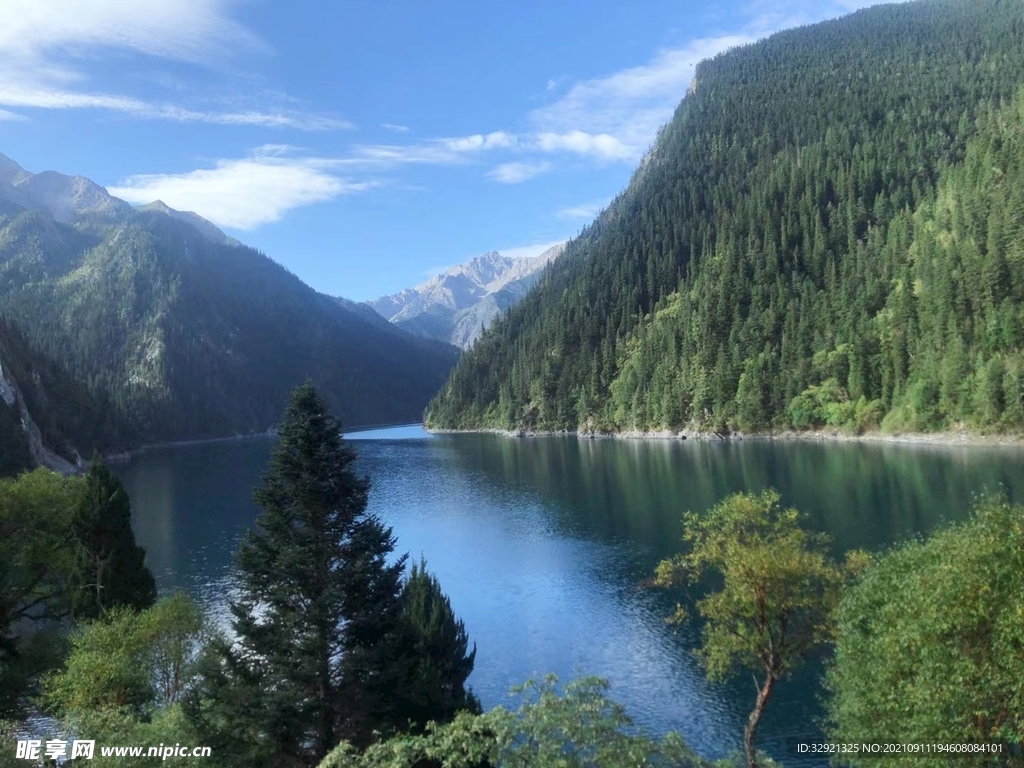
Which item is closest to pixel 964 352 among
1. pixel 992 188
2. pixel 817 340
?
pixel 817 340

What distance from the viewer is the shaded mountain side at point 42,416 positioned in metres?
113

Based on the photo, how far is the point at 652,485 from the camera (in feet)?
327

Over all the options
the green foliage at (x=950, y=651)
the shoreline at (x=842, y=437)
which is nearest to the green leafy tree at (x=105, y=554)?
the green foliage at (x=950, y=651)

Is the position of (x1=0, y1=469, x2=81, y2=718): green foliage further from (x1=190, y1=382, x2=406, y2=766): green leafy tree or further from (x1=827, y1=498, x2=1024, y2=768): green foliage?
(x1=827, y1=498, x2=1024, y2=768): green foliage

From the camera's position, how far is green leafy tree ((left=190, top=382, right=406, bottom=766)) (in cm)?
2320

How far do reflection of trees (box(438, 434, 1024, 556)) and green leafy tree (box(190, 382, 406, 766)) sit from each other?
2772cm

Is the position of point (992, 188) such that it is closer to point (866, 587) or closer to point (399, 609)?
point (866, 587)

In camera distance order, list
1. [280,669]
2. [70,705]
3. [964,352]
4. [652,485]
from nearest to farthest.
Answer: [280,669], [70,705], [652,485], [964,352]

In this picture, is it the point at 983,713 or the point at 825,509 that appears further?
the point at 825,509

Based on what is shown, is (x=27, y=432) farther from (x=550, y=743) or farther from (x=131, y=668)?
(x=550, y=743)

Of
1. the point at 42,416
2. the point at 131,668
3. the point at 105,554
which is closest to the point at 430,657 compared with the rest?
the point at 131,668

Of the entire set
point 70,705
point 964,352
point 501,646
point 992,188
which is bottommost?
point 501,646

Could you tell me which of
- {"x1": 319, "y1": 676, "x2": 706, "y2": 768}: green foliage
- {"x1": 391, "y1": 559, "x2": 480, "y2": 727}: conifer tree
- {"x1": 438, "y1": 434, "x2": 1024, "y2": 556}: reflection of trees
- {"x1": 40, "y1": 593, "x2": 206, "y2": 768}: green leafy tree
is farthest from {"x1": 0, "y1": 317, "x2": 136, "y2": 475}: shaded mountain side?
{"x1": 319, "y1": 676, "x2": 706, "y2": 768}: green foliage

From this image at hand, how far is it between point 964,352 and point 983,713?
126 metres
